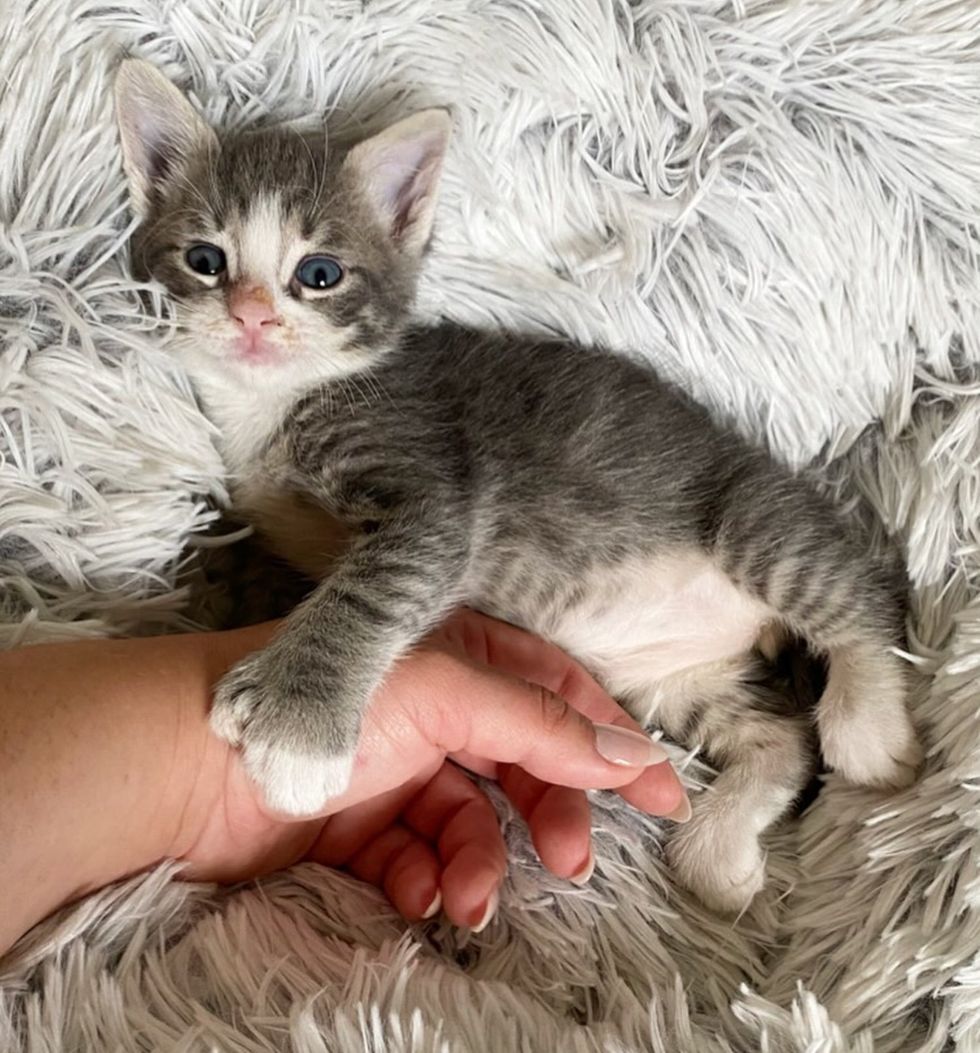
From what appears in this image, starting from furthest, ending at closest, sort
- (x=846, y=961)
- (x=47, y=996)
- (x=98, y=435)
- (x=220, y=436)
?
(x=220, y=436) → (x=98, y=435) → (x=846, y=961) → (x=47, y=996)

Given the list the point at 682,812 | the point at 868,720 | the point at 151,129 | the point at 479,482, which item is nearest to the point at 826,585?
the point at 868,720

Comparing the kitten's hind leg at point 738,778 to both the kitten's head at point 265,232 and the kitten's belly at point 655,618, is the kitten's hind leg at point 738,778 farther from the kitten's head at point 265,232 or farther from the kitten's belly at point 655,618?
the kitten's head at point 265,232

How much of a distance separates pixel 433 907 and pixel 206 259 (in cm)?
78

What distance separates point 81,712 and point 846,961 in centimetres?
79

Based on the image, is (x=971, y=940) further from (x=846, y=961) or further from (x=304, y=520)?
(x=304, y=520)

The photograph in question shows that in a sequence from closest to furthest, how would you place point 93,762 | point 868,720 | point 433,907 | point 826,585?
point 93,762 → point 433,907 → point 868,720 → point 826,585

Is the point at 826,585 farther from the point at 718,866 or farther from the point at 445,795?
the point at 445,795

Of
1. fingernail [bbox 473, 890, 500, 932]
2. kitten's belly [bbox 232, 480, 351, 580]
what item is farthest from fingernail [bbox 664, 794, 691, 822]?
kitten's belly [bbox 232, 480, 351, 580]

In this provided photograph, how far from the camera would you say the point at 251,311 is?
1143 mm

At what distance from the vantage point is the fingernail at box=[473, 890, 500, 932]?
104cm

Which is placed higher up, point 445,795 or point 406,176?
point 406,176

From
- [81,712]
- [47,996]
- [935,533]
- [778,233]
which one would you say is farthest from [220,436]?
[935,533]

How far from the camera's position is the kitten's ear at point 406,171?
1.19 metres

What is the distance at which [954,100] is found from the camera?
1231 mm
